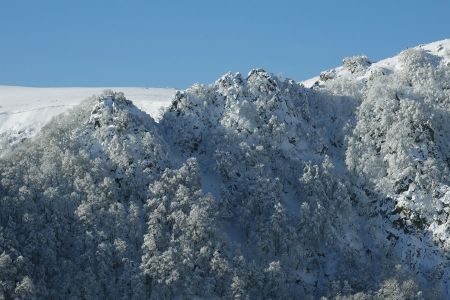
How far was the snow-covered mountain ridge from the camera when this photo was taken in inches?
3917

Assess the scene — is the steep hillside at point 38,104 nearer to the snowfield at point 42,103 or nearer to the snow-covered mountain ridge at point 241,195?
the snowfield at point 42,103

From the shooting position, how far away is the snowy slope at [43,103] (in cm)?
13675

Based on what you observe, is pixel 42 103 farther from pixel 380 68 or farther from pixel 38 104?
pixel 380 68

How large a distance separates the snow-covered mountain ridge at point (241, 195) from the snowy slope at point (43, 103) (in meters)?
12.8

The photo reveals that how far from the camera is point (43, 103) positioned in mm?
157875

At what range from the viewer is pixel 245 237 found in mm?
113062

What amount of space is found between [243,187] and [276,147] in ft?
45.0

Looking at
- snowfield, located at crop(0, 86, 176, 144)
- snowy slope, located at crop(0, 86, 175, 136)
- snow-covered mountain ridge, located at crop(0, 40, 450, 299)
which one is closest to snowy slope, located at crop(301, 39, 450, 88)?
snow-covered mountain ridge, located at crop(0, 40, 450, 299)

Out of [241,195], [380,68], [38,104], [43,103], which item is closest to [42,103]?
[43,103]

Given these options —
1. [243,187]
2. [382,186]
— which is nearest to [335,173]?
[382,186]

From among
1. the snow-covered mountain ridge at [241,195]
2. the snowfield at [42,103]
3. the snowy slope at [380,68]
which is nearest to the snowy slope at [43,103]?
the snowfield at [42,103]

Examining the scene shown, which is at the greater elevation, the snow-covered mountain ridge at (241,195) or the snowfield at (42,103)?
the snowfield at (42,103)

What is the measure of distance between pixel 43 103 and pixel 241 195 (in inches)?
2638

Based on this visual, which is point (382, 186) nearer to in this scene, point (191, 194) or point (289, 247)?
point (289, 247)
